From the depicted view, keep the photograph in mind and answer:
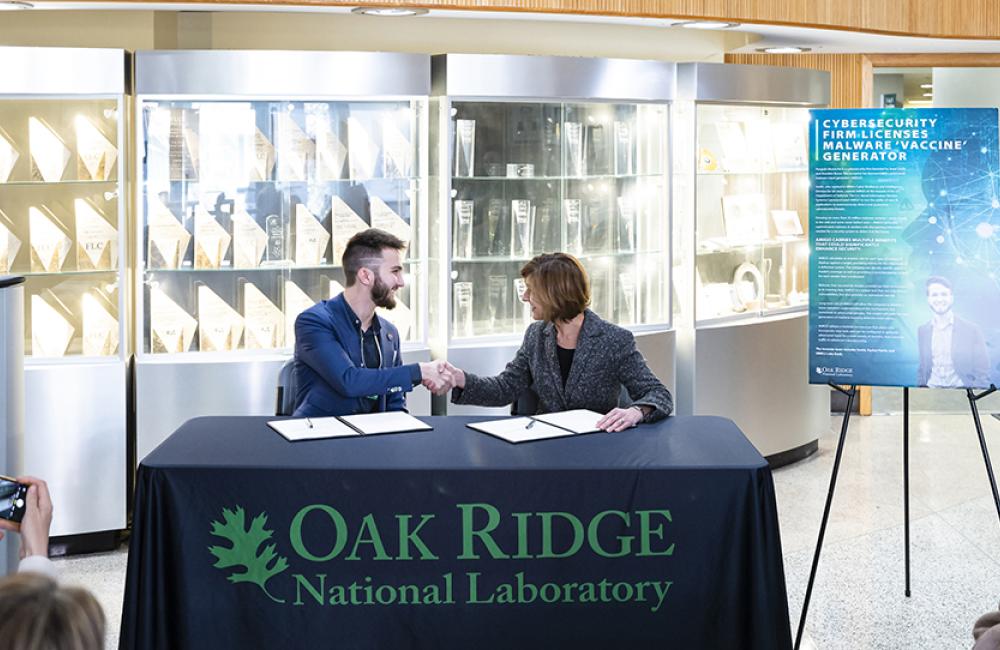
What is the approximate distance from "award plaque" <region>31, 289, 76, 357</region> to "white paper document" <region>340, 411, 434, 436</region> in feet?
5.93

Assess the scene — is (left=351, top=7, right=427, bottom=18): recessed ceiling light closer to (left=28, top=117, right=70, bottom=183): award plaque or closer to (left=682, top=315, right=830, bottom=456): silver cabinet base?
(left=28, top=117, right=70, bottom=183): award plaque

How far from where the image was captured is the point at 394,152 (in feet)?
18.2

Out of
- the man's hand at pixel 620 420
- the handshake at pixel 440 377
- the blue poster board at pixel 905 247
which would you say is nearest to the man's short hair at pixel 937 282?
the blue poster board at pixel 905 247

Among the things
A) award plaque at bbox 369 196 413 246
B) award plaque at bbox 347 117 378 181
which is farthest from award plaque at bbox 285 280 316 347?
award plaque at bbox 347 117 378 181

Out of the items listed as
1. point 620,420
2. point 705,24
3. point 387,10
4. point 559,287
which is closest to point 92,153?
point 387,10

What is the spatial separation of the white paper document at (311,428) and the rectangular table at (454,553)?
222 mm

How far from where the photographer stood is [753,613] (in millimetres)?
3443

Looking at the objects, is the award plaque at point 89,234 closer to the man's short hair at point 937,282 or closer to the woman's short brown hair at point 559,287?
the woman's short brown hair at point 559,287

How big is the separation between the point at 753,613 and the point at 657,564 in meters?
0.30

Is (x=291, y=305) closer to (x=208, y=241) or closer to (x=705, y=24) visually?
(x=208, y=241)

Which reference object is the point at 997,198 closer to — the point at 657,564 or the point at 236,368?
the point at 657,564

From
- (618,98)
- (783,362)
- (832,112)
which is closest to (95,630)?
(832,112)

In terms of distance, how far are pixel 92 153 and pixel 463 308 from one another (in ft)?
5.83

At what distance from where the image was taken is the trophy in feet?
17.4
